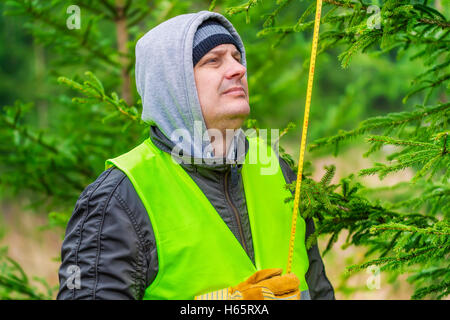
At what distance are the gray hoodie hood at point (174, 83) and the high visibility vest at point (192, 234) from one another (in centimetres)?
15

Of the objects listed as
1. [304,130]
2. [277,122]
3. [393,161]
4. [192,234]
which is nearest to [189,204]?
[192,234]

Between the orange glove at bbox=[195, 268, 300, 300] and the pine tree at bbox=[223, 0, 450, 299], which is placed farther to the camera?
the pine tree at bbox=[223, 0, 450, 299]

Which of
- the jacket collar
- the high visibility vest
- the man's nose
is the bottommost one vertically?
the high visibility vest

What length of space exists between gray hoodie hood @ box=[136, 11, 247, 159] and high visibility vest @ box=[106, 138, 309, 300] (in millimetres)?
Result: 149

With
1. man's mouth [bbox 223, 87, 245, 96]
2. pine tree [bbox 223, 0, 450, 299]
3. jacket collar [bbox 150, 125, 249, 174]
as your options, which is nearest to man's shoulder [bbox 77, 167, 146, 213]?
jacket collar [bbox 150, 125, 249, 174]

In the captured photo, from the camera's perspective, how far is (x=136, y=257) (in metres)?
1.88

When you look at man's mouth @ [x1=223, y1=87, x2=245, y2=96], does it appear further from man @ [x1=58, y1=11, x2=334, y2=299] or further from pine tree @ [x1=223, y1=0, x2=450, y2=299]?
pine tree @ [x1=223, y1=0, x2=450, y2=299]

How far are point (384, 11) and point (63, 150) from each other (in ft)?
12.1

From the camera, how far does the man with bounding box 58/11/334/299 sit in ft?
6.12

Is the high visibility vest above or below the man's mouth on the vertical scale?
below
